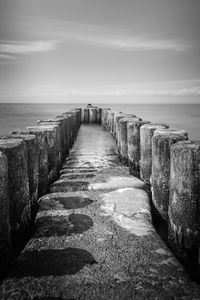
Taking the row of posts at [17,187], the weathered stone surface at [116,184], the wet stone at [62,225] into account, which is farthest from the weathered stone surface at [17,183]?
the weathered stone surface at [116,184]

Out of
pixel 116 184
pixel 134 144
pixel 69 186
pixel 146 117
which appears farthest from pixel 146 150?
pixel 146 117

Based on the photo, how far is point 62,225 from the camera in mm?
2758

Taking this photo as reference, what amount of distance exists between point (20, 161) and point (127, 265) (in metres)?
1.35

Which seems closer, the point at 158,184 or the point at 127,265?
the point at 127,265

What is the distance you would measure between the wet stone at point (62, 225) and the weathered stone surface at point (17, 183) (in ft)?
0.66

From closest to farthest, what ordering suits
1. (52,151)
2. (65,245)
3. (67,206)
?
(65,245), (67,206), (52,151)

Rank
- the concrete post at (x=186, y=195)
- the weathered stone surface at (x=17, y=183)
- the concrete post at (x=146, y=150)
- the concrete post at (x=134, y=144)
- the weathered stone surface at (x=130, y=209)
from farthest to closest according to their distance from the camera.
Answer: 1. the concrete post at (x=134, y=144)
2. the concrete post at (x=146, y=150)
3. the weathered stone surface at (x=130, y=209)
4. the weathered stone surface at (x=17, y=183)
5. the concrete post at (x=186, y=195)

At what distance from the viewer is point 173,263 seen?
7.06 feet

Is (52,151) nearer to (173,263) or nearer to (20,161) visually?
(20,161)

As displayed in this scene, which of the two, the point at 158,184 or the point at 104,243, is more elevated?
the point at 158,184

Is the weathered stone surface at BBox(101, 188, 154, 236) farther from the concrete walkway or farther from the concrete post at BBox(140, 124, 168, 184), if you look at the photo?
the concrete post at BBox(140, 124, 168, 184)

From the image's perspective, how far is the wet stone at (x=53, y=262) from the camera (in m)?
2.04

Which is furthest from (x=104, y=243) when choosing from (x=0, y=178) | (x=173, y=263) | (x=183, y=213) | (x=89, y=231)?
(x=0, y=178)

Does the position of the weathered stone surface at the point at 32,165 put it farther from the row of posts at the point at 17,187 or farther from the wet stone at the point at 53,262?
the wet stone at the point at 53,262
